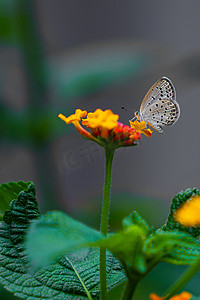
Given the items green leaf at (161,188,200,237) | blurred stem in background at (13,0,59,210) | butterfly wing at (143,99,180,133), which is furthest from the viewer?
blurred stem in background at (13,0,59,210)

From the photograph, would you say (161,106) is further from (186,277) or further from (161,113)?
(186,277)

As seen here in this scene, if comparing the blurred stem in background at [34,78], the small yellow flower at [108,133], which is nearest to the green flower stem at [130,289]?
the small yellow flower at [108,133]

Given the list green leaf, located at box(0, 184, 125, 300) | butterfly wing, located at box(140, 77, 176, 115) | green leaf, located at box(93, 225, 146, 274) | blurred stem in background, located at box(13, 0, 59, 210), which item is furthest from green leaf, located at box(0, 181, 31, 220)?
blurred stem in background, located at box(13, 0, 59, 210)

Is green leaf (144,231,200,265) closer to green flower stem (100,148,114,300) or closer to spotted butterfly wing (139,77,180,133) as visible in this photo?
green flower stem (100,148,114,300)

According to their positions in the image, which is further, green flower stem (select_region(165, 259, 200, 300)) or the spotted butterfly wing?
the spotted butterfly wing

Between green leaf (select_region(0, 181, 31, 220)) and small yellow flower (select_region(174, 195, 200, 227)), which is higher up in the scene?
green leaf (select_region(0, 181, 31, 220))

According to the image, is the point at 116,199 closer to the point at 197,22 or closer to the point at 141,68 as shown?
the point at 141,68

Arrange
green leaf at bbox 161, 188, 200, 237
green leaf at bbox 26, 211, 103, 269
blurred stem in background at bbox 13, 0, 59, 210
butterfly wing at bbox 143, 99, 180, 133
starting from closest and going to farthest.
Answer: green leaf at bbox 26, 211, 103, 269 → green leaf at bbox 161, 188, 200, 237 → butterfly wing at bbox 143, 99, 180, 133 → blurred stem in background at bbox 13, 0, 59, 210

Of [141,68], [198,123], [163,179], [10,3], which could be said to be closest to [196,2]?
[198,123]

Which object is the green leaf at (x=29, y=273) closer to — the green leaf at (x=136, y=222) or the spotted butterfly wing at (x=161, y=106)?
the green leaf at (x=136, y=222)
